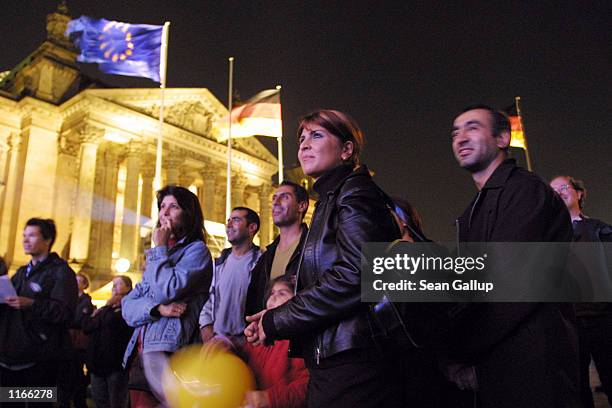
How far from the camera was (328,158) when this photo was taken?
2.40m

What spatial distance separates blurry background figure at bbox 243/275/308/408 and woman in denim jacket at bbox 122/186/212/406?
0.60 meters

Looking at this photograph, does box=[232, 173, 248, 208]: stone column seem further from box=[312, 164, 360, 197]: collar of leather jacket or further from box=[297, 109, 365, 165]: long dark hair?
Result: box=[312, 164, 360, 197]: collar of leather jacket

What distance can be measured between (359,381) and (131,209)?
970 inches

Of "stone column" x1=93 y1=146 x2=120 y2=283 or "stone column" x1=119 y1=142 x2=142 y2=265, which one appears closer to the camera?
"stone column" x1=93 y1=146 x2=120 y2=283

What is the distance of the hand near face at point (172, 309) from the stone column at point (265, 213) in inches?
1152

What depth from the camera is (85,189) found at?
75.6 feet

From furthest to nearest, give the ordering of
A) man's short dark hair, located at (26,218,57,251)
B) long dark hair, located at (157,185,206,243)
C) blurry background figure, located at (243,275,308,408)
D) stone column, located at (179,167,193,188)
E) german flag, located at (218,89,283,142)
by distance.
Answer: stone column, located at (179,167,193,188)
german flag, located at (218,89,283,142)
man's short dark hair, located at (26,218,57,251)
long dark hair, located at (157,185,206,243)
blurry background figure, located at (243,275,308,408)

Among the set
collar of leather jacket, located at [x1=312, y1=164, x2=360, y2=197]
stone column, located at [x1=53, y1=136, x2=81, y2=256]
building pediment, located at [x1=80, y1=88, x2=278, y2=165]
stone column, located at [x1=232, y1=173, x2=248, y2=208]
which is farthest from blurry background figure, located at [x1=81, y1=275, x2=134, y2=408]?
stone column, located at [x1=232, y1=173, x2=248, y2=208]

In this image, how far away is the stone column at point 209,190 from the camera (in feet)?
93.4

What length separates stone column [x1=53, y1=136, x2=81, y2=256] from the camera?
23.7 metres

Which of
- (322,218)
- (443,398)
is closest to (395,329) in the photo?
(322,218)

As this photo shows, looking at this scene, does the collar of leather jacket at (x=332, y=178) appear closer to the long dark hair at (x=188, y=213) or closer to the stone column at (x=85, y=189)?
the long dark hair at (x=188, y=213)

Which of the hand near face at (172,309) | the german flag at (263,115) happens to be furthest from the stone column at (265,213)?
the hand near face at (172,309)

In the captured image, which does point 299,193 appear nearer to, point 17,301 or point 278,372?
point 278,372
